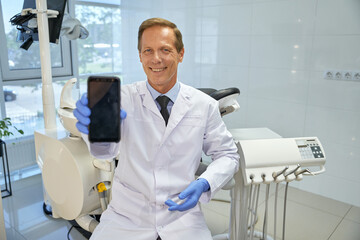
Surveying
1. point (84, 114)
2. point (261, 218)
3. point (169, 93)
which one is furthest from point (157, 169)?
point (261, 218)

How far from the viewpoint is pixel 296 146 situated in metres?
1.46

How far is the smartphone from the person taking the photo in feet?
2.90

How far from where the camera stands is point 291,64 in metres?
2.62

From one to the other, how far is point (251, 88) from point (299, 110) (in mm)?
479

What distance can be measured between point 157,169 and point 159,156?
5cm

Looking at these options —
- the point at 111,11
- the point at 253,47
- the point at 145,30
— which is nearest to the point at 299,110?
the point at 253,47

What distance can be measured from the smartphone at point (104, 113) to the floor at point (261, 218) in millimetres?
1415

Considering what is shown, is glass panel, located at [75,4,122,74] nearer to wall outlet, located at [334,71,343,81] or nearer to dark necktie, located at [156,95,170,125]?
wall outlet, located at [334,71,343,81]

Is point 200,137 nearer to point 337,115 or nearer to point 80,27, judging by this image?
point 80,27

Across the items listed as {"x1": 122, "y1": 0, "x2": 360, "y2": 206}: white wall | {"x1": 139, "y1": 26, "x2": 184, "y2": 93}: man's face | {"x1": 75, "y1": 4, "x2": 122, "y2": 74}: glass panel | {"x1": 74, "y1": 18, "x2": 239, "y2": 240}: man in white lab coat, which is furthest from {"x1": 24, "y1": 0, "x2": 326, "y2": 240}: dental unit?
{"x1": 75, "y1": 4, "x2": 122, "y2": 74}: glass panel

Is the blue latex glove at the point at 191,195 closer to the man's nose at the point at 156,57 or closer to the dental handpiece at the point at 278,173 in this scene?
the dental handpiece at the point at 278,173

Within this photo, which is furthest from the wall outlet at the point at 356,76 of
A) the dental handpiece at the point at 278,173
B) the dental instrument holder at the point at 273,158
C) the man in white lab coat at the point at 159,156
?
the man in white lab coat at the point at 159,156

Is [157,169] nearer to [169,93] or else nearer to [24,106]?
[169,93]

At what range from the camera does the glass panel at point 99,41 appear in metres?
3.63
